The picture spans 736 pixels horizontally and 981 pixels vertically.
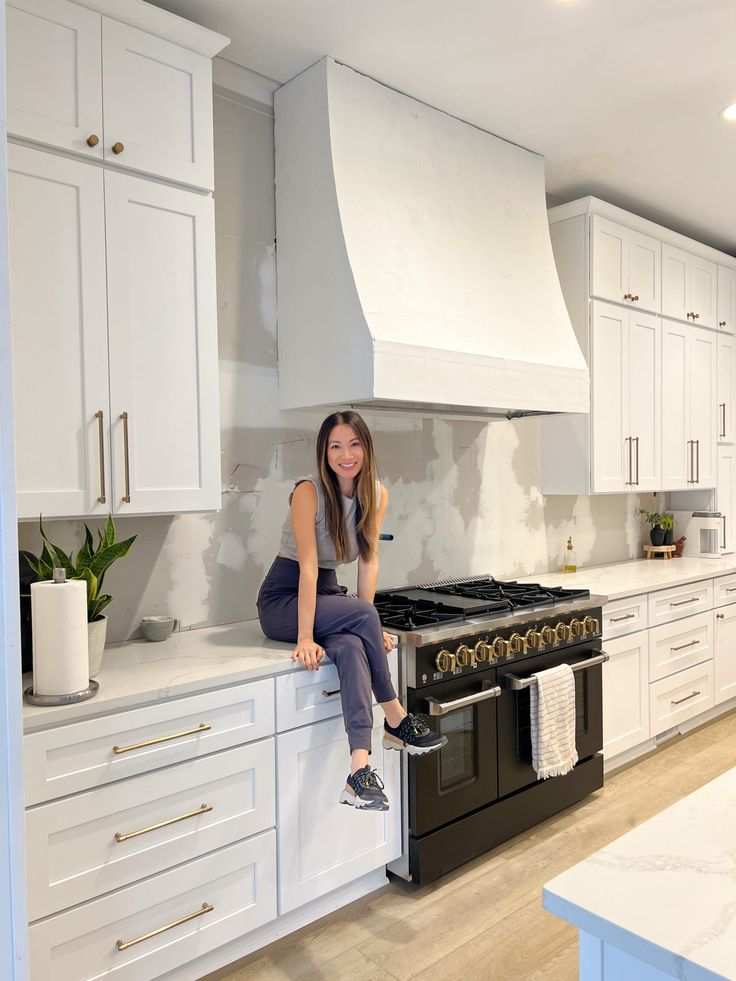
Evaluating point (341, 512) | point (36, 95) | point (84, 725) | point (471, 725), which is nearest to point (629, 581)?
point (471, 725)

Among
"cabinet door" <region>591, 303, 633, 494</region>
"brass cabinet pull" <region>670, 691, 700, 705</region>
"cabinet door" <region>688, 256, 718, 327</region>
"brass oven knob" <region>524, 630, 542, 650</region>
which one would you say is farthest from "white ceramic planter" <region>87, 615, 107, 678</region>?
"cabinet door" <region>688, 256, 718, 327</region>

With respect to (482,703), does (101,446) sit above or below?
above

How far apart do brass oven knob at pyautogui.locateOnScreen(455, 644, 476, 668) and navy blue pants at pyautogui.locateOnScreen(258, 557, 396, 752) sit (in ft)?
1.10

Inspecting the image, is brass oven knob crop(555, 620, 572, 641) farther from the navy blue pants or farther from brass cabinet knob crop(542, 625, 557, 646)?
the navy blue pants

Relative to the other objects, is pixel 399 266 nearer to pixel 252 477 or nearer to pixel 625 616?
pixel 252 477

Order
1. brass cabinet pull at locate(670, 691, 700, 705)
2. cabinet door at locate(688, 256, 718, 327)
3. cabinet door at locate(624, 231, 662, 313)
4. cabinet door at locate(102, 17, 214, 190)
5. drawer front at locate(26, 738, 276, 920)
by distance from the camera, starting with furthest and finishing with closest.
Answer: cabinet door at locate(688, 256, 718, 327), cabinet door at locate(624, 231, 662, 313), brass cabinet pull at locate(670, 691, 700, 705), cabinet door at locate(102, 17, 214, 190), drawer front at locate(26, 738, 276, 920)

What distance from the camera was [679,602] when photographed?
3818 mm

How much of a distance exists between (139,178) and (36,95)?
1.05ft

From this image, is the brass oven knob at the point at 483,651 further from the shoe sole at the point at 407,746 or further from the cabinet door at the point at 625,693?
the cabinet door at the point at 625,693

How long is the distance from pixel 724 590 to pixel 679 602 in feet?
1.84

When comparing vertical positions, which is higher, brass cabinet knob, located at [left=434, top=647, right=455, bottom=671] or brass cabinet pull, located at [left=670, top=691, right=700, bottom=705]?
brass cabinet knob, located at [left=434, top=647, right=455, bottom=671]

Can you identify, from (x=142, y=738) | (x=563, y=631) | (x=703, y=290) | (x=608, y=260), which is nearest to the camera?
(x=142, y=738)

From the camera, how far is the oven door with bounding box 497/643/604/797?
9.20ft

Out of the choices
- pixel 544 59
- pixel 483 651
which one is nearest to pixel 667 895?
pixel 483 651
